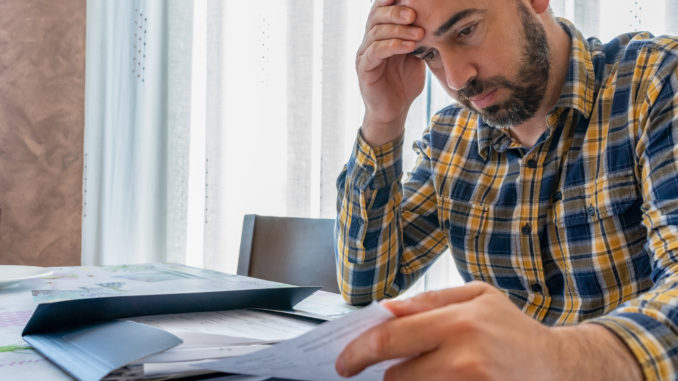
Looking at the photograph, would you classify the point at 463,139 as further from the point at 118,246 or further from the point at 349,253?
the point at 118,246

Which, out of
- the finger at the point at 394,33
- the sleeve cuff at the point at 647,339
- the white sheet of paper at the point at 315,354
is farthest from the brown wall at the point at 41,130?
the sleeve cuff at the point at 647,339

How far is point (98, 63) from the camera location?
211cm

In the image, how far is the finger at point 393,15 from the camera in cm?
94

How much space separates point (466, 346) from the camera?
34 centimetres

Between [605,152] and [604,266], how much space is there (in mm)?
165

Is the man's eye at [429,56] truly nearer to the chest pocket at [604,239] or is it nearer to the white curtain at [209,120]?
the chest pocket at [604,239]

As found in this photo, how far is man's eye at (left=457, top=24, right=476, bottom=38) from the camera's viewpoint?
944mm

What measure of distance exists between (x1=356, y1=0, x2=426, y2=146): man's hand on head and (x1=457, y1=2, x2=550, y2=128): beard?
0.41 ft

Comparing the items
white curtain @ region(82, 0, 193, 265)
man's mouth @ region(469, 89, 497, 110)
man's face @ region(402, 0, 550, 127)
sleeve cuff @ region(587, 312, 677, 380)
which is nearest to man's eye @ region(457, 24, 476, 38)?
man's face @ region(402, 0, 550, 127)

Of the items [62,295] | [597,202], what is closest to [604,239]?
[597,202]

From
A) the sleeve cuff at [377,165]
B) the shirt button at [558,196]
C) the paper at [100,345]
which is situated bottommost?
the paper at [100,345]

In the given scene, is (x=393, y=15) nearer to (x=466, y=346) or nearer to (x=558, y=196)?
(x=558, y=196)

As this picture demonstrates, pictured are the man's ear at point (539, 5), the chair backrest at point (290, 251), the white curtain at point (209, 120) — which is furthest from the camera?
the white curtain at point (209, 120)

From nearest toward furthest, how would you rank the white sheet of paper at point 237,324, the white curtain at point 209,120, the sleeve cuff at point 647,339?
the sleeve cuff at point 647,339, the white sheet of paper at point 237,324, the white curtain at point 209,120
